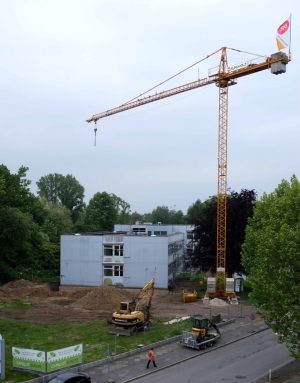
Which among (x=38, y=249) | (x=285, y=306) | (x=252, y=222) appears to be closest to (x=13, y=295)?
(x=38, y=249)

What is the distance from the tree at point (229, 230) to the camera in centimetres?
5784

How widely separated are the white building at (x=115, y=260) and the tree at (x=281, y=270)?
29.8m

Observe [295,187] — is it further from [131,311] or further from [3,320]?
[3,320]

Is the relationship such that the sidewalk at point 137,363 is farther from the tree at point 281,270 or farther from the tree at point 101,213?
the tree at point 101,213

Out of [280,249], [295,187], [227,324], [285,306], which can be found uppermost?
[295,187]

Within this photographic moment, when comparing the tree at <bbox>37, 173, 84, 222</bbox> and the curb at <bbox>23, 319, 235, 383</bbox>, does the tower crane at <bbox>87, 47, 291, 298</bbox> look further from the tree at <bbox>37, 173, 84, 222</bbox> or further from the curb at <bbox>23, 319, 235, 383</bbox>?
the tree at <bbox>37, 173, 84, 222</bbox>

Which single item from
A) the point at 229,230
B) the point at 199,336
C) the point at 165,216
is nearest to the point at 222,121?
the point at 229,230

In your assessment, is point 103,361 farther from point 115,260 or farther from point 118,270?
point 118,270

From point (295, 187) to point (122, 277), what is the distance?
34772 millimetres

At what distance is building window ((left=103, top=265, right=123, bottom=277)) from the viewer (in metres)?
59.1

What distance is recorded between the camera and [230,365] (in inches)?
1148

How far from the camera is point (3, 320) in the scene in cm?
4009

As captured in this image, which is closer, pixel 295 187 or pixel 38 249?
pixel 295 187

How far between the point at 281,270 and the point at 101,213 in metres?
85.5
